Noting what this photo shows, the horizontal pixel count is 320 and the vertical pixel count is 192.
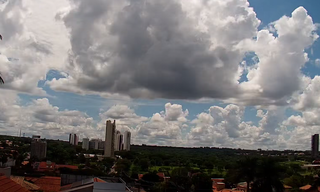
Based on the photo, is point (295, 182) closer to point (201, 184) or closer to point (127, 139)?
point (201, 184)

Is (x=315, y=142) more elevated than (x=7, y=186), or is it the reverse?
(x=315, y=142)

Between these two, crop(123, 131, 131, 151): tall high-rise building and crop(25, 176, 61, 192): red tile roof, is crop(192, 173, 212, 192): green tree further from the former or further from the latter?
A: crop(123, 131, 131, 151): tall high-rise building

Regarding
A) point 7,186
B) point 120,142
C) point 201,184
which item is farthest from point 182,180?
point 120,142

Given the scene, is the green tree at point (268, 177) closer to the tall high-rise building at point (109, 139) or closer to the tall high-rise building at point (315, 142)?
the tall high-rise building at point (109, 139)

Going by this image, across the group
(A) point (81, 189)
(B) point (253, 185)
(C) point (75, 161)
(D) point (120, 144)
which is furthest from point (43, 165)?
(D) point (120, 144)

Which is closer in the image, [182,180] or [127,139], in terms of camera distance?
[182,180]

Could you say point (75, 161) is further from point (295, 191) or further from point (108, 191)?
point (108, 191)

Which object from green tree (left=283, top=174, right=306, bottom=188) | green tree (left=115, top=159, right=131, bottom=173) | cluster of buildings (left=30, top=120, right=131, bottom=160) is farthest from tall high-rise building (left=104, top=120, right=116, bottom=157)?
green tree (left=283, top=174, right=306, bottom=188)

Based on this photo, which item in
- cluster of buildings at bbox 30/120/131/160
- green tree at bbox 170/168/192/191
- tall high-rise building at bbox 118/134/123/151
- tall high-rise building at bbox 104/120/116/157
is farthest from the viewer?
tall high-rise building at bbox 118/134/123/151

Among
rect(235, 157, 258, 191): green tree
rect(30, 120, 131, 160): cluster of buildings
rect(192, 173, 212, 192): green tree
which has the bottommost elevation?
rect(192, 173, 212, 192): green tree

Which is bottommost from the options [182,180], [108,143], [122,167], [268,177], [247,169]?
[182,180]
